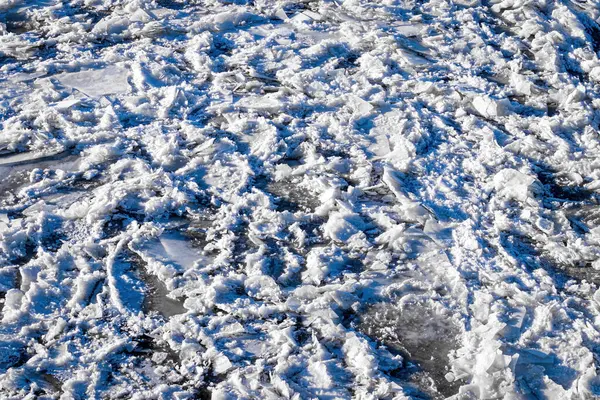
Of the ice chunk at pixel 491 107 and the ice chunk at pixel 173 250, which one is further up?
the ice chunk at pixel 491 107

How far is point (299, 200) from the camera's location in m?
3.20

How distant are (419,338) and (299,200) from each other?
2.96ft

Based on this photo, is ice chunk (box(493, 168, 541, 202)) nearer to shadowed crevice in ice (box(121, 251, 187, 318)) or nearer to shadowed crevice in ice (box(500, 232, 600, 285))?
shadowed crevice in ice (box(500, 232, 600, 285))

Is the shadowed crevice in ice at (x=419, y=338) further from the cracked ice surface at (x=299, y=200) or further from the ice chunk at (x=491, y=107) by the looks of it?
the ice chunk at (x=491, y=107)

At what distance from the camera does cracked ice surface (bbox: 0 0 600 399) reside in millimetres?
2502

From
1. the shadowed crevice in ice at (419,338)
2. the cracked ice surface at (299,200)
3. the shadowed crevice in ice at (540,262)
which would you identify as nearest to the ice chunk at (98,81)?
the cracked ice surface at (299,200)

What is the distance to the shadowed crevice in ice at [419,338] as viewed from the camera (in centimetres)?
246

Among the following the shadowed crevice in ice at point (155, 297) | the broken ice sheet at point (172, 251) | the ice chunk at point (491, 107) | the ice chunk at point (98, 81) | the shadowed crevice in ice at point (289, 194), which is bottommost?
the shadowed crevice in ice at point (155, 297)

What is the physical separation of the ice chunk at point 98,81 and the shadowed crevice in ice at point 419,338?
206cm

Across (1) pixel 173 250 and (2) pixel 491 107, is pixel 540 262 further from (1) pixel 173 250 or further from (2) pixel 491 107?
(1) pixel 173 250

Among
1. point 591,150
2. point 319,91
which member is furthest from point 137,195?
point 591,150

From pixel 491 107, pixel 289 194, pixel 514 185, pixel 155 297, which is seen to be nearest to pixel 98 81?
pixel 289 194

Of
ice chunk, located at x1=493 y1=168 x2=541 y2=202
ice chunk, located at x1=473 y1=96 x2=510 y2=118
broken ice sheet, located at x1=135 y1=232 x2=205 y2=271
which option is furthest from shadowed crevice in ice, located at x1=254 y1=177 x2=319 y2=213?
ice chunk, located at x1=473 y1=96 x2=510 y2=118

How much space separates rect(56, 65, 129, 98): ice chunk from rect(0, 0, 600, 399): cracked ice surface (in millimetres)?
15
